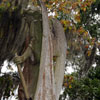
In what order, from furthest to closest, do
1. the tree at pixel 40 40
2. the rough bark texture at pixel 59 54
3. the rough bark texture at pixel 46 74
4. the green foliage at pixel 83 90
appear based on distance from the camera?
the green foliage at pixel 83 90, the rough bark texture at pixel 59 54, the tree at pixel 40 40, the rough bark texture at pixel 46 74

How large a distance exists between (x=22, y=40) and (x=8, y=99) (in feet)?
9.52

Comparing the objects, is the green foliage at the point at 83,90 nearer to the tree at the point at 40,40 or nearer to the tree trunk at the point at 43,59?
the tree at the point at 40,40

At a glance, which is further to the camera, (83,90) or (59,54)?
(83,90)

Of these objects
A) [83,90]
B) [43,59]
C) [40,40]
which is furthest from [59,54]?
[83,90]

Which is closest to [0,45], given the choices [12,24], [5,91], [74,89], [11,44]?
[11,44]

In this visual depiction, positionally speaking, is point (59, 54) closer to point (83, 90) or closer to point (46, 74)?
point (46, 74)

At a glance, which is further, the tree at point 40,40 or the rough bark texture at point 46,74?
the tree at point 40,40

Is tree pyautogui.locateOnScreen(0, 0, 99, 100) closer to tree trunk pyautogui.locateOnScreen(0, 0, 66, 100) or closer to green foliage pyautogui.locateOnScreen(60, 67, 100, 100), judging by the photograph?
tree trunk pyautogui.locateOnScreen(0, 0, 66, 100)

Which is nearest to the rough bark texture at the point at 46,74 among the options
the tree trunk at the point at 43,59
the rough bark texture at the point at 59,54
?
the tree trunk at the point at 43,59

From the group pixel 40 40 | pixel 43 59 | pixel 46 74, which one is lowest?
pixel 46 74

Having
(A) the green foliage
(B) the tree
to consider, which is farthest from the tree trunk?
(A) the green foliage

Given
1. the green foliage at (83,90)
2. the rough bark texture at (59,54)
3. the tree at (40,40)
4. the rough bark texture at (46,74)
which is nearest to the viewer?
the rough bark texture at (46,74)

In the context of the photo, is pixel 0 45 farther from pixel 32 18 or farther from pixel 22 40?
pixel 32 18

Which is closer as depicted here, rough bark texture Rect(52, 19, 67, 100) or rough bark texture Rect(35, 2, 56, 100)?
rough bark texture Rect(35, 2, 56, 100)
